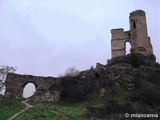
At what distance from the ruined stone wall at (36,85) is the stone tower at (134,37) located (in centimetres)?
1666

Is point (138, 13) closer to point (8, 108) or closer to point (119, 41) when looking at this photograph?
point (119, 41)

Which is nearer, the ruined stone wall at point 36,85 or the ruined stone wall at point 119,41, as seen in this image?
Result: the ruined stone wall at point 36,85

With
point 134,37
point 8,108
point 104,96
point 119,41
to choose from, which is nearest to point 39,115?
point 8,108

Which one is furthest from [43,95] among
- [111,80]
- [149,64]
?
[149,64]

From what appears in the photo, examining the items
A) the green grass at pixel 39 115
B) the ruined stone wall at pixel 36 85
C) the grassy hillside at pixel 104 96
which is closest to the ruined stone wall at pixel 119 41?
the grassy hillside at pixel 104 96

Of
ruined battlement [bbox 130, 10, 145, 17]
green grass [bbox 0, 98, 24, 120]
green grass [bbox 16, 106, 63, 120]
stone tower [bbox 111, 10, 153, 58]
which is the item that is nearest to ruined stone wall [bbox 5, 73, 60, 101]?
green grass [bbox 0, 98, 24, 120]

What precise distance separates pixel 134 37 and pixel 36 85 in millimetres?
21228

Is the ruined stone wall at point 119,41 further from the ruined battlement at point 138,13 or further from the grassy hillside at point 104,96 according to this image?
the grassy hillside at point 104,96

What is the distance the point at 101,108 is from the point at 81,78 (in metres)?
10.2

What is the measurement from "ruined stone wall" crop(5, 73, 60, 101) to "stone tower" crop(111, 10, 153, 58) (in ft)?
54.7

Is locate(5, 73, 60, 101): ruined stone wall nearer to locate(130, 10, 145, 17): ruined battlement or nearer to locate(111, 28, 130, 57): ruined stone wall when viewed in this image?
locate(111, 28, 130, 57): ruined stone wall

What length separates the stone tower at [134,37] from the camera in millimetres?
48344

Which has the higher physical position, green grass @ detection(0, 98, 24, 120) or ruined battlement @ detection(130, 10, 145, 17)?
ruined battlement @ detection(130, 10, 145, 17)

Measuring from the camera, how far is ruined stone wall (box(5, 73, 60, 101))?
35156 millimetres
